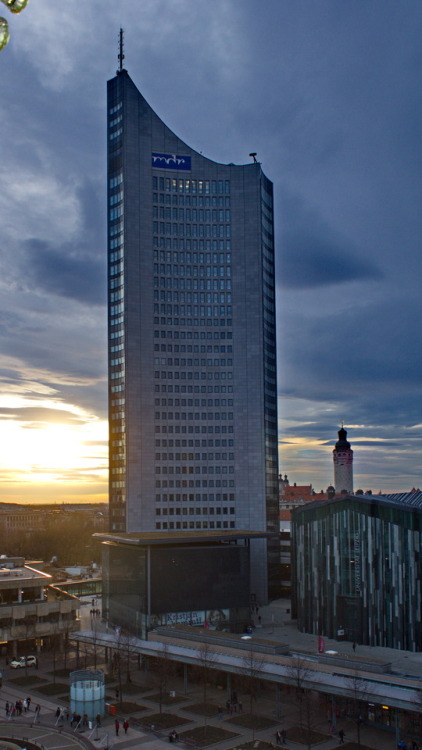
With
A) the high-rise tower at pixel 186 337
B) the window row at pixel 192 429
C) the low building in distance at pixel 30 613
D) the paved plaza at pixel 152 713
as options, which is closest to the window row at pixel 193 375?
the high-rise tower at pixel 186 337

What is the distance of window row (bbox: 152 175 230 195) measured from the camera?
16588 cm

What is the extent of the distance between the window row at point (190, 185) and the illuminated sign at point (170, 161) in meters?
2.98

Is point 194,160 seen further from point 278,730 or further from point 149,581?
point 278,730

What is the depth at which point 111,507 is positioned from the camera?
16100 centimetres

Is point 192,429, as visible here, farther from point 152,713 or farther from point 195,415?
→ point 152,713

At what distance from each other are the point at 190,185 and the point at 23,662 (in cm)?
11172

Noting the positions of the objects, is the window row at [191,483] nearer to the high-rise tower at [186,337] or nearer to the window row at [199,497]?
the high-rise tower at [186,337]

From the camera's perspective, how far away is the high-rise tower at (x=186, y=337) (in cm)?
15875

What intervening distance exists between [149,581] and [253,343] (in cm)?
6791

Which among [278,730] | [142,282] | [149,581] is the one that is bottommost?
[278,730]

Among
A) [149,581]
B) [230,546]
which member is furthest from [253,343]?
[149,581]

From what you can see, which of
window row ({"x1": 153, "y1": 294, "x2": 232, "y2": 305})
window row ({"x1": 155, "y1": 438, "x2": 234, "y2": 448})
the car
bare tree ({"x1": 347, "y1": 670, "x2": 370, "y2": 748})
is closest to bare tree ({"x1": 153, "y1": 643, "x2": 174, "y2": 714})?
the car

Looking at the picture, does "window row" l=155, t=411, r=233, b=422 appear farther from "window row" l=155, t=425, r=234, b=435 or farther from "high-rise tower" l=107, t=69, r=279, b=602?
"window row" l=155, t=425, r=234, b=435

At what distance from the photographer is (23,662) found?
10106cm
